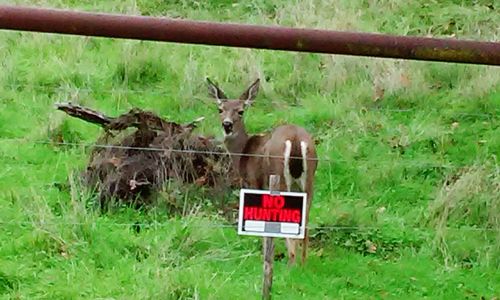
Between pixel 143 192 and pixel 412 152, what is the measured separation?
2100 millimetres

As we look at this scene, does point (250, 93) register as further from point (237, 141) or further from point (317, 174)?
point (317, 174)

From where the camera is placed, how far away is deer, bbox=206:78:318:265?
6.66 metres

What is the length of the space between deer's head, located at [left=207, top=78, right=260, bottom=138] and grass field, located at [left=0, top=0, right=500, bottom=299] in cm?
46

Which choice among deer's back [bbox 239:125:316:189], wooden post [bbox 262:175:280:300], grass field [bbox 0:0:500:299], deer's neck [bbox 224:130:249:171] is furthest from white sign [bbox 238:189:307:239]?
deer's neck [bbox 224:130:249:171]

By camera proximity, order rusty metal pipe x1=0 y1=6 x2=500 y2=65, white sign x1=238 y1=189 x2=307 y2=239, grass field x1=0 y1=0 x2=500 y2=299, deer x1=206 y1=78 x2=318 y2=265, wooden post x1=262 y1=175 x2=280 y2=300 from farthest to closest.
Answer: deer x1=206 y1=78 x2=318 y2=265 < grass field x1=0 y1=0 x2=500 y2=299 < wooden post x1=262 y1=175 x2=280 y2=300 < white sign x1=238 y1=189 x2=307 y2=239 < rusty metal pipe x1=0 y1=6 x2=500 y2=65

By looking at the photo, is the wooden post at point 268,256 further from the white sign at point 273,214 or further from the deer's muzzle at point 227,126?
the deer's muzzle at point 227,126

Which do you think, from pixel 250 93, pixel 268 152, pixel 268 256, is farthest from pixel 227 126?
pixel 268 256

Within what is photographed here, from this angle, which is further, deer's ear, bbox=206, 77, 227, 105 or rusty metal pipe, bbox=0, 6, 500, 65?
deer's ear, bbox=206, 77, 227, 105

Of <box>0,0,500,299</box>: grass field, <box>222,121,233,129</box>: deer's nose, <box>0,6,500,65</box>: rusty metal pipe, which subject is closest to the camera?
<box>0,6,500,65</box>: rusty metal pipe

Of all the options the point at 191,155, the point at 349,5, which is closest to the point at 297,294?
the point at 191,155

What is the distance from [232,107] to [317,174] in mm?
774

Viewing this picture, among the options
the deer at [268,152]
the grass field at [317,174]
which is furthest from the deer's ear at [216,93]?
the grass field at [317,174]

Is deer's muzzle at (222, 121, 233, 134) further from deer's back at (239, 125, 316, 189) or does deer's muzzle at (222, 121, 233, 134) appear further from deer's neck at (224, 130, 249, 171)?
deer's back at (239, 125, 316, 189)

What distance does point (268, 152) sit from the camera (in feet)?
22.7
